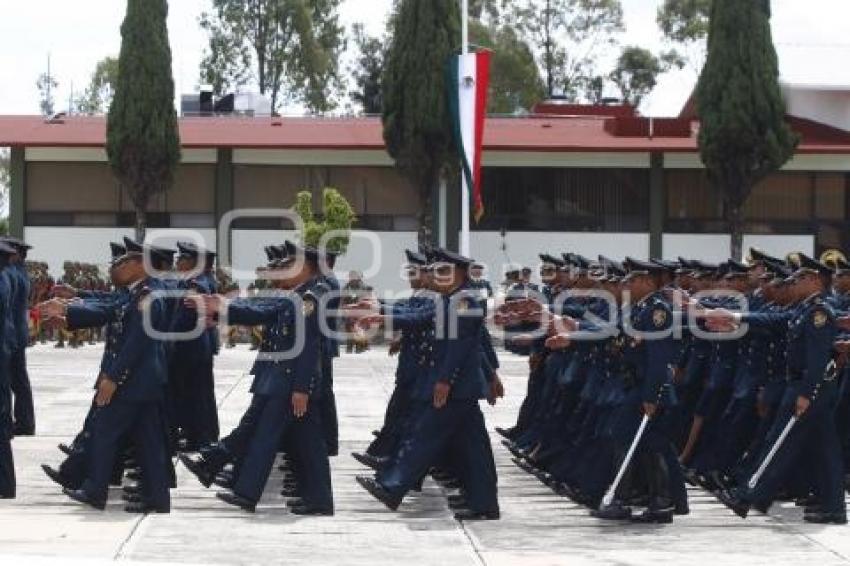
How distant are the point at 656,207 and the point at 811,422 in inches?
1138

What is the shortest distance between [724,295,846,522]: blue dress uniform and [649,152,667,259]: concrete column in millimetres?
28608

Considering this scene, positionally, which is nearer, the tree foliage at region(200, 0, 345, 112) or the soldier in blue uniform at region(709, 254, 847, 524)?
the soldier in blue uniform at region(709, 254, 847, 524)

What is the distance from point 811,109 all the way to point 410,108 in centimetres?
1055

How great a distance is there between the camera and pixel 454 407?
1187 cm

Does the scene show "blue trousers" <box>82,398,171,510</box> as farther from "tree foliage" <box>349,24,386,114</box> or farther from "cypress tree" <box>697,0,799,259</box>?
"tree foliage" <box>349,24,386,114</box>

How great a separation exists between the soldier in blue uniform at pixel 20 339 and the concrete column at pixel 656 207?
25761 mm

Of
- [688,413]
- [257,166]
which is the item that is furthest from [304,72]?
[688,413]

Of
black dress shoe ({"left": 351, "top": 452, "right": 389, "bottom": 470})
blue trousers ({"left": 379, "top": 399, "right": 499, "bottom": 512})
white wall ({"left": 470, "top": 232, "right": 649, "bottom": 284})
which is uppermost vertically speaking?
white wall ({"left": 470, "top": 232, "right": 649, "bottom": 284})

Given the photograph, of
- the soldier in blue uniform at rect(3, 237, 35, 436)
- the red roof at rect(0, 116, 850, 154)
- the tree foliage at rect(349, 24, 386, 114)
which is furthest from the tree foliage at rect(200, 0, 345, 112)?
the soldier in blue uniform at rect(3, 237, 35, 436)

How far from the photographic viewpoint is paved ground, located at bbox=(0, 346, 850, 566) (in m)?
10.1

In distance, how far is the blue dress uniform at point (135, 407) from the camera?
453 inches

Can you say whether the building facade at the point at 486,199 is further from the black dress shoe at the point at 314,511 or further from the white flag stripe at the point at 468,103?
the black dress shoe at the point at 314,511

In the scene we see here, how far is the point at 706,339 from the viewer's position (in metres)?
13.7

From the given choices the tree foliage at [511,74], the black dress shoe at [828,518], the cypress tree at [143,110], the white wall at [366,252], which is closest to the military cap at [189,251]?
the black dress shoe at [828,518]
